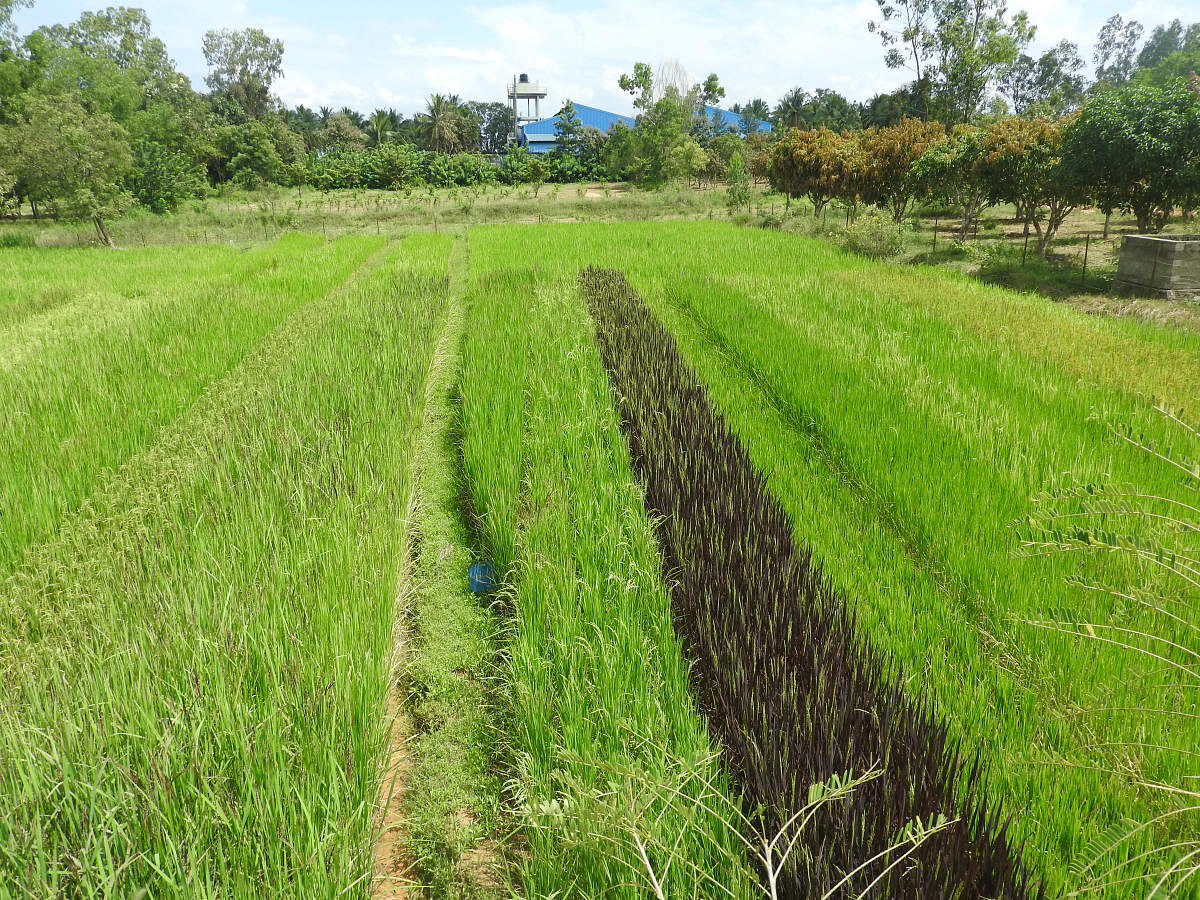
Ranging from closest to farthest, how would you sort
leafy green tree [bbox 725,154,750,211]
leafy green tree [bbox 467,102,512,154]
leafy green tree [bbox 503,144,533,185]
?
leafy green tree [bbox 725,154,750,211], leafy green tree [bbox 503,144,533,185], leafy green tree [bbox 467,102,512,154]

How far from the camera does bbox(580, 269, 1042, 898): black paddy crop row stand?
1.36 meters

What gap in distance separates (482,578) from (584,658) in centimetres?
121

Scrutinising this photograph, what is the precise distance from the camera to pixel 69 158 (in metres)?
16.2

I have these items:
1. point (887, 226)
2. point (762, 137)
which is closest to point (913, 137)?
point (887, 226)

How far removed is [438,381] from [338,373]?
4.77 ft

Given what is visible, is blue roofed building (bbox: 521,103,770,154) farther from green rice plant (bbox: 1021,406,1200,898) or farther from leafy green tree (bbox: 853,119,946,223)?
green rice plant (bbox: 1021,406,1200,898)

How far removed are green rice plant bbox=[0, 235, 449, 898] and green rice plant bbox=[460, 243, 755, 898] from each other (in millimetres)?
453

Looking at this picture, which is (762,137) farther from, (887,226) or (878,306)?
(878,306)

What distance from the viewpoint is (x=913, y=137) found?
14.9 m

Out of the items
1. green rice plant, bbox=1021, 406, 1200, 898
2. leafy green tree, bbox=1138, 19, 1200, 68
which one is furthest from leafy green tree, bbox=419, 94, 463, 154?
leafy green tree, bbox=1138, 19, 1200, 68

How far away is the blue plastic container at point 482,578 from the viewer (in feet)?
10.5

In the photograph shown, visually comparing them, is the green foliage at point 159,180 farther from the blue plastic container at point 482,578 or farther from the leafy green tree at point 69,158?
the blue plastic container at point 482,578

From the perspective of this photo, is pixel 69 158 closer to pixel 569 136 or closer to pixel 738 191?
pixel 738 191

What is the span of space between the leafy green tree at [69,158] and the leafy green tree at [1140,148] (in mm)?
21614
